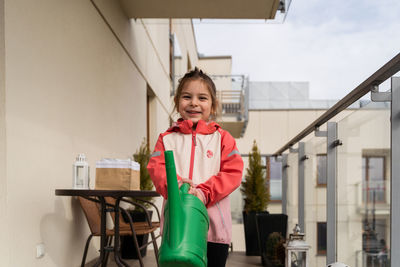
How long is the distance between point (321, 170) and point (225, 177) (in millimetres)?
1541

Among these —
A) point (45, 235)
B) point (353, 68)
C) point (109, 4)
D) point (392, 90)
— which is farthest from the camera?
point (353, 68)

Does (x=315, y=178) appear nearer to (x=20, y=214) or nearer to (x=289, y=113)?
(x=20, y=214)

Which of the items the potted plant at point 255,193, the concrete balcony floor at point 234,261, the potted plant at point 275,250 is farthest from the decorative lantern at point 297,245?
the potted plant at point 255,193

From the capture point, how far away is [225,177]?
1.56 metres

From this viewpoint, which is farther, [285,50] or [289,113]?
[285,50]

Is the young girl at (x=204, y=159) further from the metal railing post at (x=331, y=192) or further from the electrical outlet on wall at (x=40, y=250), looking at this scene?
the electrical outlet on wall at (x=40, y=250)

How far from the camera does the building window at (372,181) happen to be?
2.24 m

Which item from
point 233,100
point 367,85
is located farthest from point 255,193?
point 233,100

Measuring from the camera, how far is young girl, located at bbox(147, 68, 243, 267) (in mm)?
1559

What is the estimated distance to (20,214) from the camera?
236 centimetres

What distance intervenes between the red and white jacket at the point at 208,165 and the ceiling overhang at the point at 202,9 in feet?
11.2

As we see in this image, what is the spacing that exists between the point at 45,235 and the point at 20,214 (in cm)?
41

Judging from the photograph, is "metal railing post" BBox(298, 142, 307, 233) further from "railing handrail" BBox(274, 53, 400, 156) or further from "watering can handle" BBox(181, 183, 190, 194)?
"watering can handle" BBox(181, 183, 190, 194)

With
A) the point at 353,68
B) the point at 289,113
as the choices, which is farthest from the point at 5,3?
the point at 353,68
